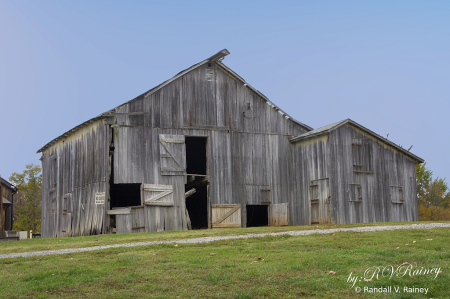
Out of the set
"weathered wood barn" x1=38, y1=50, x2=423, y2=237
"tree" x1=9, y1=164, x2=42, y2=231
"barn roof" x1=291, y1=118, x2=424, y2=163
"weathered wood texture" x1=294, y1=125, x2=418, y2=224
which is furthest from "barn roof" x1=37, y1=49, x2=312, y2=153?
"tree" x1=9, y1=164, x2=42, y2=231

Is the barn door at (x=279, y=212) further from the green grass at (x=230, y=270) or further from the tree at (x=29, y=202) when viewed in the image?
the tree at (x=29, y=202)

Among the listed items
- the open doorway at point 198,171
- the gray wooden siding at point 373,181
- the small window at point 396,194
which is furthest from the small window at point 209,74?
the small window at point 396,194

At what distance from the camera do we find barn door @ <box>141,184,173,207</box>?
2608 cm

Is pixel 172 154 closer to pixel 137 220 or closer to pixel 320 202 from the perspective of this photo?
pixel 137 220

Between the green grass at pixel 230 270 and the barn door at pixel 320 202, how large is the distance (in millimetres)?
12690

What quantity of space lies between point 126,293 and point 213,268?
7.99 ft

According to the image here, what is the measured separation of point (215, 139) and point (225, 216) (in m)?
4.62

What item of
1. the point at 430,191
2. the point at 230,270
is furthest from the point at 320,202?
the point at 430,191

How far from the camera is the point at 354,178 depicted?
28359 millimetres

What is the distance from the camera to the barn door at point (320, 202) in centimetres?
2745

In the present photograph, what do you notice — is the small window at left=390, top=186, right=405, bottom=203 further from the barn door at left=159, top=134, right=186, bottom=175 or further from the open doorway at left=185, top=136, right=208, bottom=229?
the barn door at left=159, top=134, right=186, bottom=175

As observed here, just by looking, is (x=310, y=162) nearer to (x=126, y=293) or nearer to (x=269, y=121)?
(x=269, y=121)

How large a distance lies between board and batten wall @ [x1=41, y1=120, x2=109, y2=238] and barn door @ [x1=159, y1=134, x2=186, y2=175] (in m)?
3.09

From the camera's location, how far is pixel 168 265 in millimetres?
11312
